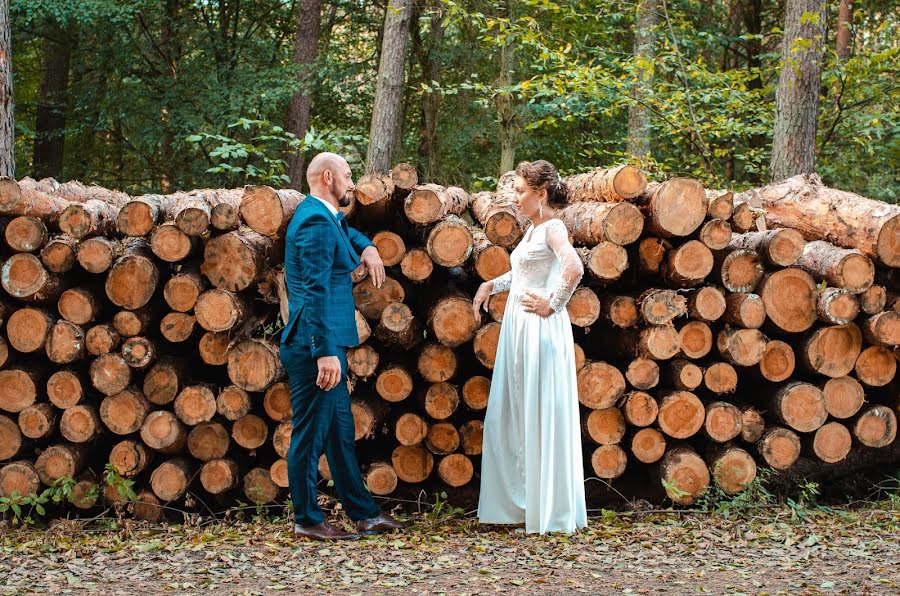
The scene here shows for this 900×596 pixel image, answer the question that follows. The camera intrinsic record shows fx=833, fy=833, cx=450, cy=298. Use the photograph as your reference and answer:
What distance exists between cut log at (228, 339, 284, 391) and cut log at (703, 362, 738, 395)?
8.67 ft

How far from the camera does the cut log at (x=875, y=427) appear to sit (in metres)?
5.31

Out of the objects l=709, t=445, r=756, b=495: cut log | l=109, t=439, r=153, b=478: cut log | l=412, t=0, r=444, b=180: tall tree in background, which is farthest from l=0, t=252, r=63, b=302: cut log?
l=412, t=0, r=444, b=180: tall tree in background

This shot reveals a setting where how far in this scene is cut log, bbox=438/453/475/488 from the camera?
521cm

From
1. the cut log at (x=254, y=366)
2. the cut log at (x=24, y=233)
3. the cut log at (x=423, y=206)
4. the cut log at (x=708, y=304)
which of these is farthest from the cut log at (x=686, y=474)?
the cut log at (x=24, y=233)

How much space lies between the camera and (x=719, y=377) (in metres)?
5.19

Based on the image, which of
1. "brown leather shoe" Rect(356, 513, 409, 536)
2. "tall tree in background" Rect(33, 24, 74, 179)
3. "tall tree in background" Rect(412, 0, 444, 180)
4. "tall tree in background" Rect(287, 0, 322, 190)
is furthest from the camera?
"tall tree in background" Rect(412, 0, 444, 180)

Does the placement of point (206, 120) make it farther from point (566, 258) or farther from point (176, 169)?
point (566, 258)

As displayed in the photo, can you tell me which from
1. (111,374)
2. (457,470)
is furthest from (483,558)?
(111,374)

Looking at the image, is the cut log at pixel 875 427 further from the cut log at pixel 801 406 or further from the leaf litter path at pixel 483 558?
the leaf litter path at pixel 483 558

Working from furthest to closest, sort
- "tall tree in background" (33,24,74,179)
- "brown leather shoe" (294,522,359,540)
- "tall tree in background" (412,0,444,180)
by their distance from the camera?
"tall tree in background" (412,0,444,180) → "tall tree in background" (33,24,74,179) → "brown leather shoe" (294,522,359,540)

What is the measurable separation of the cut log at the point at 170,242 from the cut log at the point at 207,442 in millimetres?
1063

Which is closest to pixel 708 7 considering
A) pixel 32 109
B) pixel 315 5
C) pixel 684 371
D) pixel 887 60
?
pixel 887 60

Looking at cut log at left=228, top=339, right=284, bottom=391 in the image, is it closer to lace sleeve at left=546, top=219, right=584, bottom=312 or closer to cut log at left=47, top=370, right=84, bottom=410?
cut log at left=47, top=370, right=84, bottom=410

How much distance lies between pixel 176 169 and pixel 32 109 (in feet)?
12.3
